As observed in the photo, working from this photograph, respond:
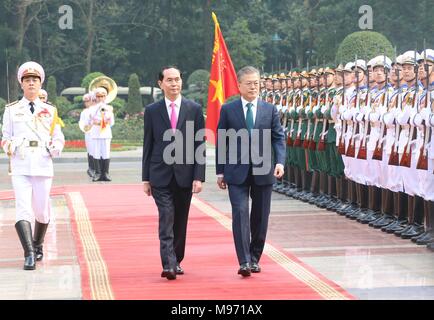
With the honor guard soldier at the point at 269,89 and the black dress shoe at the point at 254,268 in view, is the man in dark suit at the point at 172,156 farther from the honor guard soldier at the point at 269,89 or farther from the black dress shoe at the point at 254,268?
the honor guard soldier at the point at 269,89

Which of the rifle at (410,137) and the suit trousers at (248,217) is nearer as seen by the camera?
the suit trousers at (248,217)

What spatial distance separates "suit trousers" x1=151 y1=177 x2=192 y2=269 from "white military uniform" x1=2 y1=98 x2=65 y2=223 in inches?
56.8

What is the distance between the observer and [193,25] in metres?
63.9

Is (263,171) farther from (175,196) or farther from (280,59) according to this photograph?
(280,59)

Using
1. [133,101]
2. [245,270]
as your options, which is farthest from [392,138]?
[133,101]

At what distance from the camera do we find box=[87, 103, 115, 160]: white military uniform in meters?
23.7

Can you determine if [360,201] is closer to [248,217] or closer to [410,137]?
[410,137]

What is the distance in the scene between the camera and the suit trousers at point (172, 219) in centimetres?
1031

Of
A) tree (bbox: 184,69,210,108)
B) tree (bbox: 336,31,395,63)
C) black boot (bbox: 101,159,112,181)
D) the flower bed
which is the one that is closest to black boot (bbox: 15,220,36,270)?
black boot (bbox: 101,159,112,181)

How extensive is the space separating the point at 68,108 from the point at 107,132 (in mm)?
26668

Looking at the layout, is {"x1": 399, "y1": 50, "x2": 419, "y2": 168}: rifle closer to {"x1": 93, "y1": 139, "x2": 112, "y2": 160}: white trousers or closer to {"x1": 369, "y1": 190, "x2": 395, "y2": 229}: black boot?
{"x1": 369, "y1": 190, "x2": 395, "y2": 229}: black boot

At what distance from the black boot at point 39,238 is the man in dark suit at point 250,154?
2092mm

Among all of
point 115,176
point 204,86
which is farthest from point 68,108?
point 115,176

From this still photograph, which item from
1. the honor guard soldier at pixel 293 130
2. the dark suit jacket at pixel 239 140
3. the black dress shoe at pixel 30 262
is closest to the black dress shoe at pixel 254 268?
the dark suit jacket at pixel 239 140
